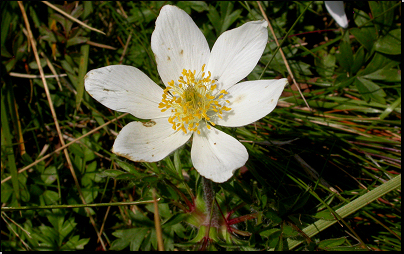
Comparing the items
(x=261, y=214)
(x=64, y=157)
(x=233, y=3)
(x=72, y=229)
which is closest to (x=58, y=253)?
(x=72, y=229)

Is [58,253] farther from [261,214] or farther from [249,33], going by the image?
[249,33]

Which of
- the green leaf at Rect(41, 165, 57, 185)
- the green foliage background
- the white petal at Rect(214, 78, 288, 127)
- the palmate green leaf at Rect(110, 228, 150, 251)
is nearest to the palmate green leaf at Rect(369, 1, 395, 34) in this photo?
the green foliage background

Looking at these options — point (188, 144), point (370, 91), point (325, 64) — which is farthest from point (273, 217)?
point (325, 64)

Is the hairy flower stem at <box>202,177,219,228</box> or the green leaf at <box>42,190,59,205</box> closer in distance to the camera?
the hairy flower stem at <box>202,177,219,228</box>

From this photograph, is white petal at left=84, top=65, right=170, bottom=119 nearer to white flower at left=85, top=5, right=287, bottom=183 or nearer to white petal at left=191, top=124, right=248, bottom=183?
white flower at left=85, top=5, right=287, bottom=183

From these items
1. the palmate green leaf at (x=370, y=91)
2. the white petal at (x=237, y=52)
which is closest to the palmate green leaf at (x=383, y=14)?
the palmate green leaf at (x=370, y=91)

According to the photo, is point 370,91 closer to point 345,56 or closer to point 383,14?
point 345,56
